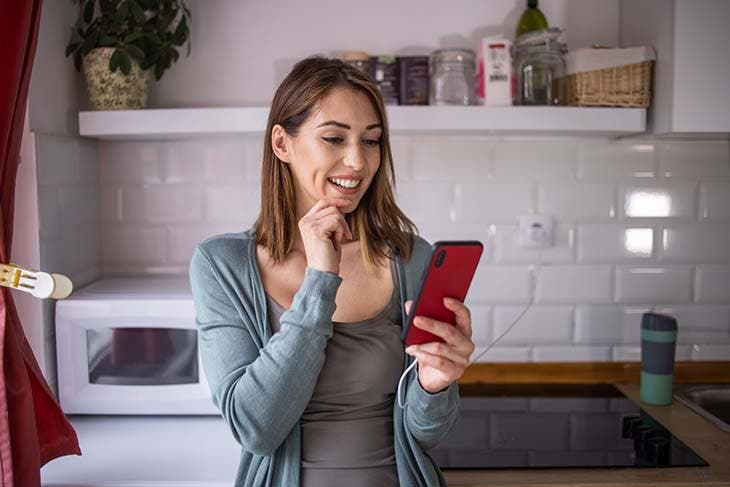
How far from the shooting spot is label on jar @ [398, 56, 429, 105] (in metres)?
1.67

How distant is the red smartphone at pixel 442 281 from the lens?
3.01ft

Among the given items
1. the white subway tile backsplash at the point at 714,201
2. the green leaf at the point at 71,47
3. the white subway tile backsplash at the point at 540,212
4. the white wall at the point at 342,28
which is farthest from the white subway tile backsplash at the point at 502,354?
the green leaf at the point at 71,47

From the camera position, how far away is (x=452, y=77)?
5.48 ft

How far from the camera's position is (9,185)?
49.1 inches

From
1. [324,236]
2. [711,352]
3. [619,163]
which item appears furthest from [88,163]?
[711,352]

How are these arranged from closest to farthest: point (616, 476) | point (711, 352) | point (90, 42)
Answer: point (616, 476), point (90, 42), point (711, 352)

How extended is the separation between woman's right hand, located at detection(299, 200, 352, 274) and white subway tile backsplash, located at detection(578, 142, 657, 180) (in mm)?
991

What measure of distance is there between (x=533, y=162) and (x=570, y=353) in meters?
0.50

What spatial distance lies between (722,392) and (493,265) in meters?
0.64

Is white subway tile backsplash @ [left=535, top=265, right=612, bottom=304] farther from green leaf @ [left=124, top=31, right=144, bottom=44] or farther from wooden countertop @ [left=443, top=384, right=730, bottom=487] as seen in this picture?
green leaf @ [left=124, top=31, right=144, bottom=44]

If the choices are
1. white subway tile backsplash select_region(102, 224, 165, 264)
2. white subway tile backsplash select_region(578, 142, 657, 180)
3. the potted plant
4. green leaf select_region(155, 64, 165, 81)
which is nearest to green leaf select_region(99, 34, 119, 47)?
the potted plant

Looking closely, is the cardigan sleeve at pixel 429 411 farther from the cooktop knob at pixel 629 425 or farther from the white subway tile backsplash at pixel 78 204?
the white subway tile backsplash at pixel 78 204

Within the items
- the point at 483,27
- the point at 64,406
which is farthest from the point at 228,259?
the point at 483,27

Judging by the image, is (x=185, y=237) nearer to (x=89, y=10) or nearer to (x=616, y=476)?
(x=89, y=10)
